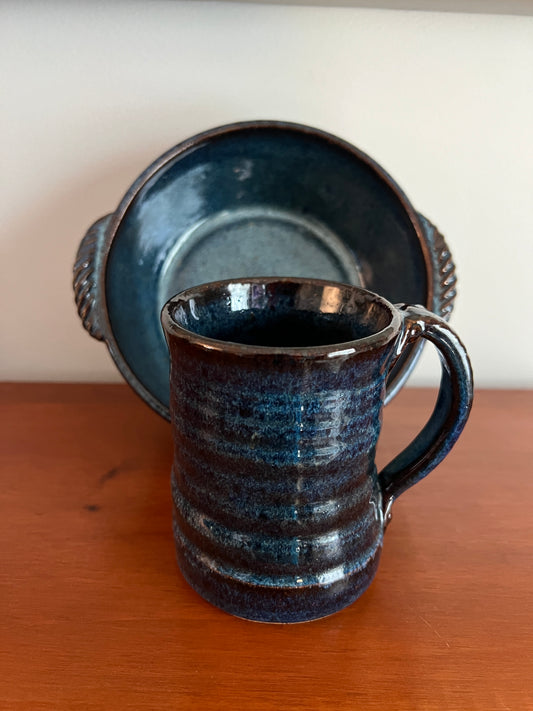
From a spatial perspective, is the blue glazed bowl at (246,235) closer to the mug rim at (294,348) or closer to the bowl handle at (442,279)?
the bowl handle at (442,279)

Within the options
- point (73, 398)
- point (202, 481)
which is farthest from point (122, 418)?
point (202, 481)

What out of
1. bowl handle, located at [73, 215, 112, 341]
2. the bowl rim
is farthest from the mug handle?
bowl handle, located at [73, 215, 112, 341]

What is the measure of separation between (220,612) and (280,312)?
222 millimetres

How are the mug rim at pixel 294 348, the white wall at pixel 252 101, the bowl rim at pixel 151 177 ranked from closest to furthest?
the mug rim at pixel 294 348
the bowl rim at pixel 151 177
the white wall at pixel 252 101

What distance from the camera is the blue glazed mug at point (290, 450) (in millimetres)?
327

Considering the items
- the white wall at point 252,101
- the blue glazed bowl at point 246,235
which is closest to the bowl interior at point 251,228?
the blue glazed bowl at point 246,235

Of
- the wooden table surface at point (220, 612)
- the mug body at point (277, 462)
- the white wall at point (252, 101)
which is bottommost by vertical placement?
the wooden table surface at point (220, 612)

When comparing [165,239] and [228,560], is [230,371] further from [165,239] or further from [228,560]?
[165,239]

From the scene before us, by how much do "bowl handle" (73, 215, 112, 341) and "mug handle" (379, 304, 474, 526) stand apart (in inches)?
11.6

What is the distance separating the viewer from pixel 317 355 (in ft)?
1.03

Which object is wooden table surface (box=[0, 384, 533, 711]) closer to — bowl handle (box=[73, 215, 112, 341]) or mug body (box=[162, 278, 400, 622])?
mug body (box=[162, 278, 400, 622])

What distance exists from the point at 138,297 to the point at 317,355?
33cm

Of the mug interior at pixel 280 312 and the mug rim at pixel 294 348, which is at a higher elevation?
the mug rim at pixel 294 348

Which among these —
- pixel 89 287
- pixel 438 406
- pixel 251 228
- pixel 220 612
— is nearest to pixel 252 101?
pixel 251 228
